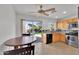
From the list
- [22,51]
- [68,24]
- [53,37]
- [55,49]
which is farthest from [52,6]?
[22,51]

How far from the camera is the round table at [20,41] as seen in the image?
166 centimetres

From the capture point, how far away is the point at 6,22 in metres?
1.70

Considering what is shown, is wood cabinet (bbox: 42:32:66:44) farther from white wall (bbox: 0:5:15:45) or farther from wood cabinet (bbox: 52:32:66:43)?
white wall (bbox: 0:5:15:45)

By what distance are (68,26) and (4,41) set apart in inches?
36.6

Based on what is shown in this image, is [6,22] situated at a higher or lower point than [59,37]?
higher

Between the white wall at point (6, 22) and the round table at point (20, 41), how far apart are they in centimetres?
6

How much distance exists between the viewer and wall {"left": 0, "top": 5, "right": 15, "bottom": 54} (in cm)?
168

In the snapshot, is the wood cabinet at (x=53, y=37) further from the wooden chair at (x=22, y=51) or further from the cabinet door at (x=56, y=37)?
the wooden chair at (x=22, y=51)

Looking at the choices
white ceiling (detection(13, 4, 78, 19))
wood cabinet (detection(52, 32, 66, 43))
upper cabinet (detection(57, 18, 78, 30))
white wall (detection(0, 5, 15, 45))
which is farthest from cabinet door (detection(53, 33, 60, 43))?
white wall (detection(0, 5, 15, 45))

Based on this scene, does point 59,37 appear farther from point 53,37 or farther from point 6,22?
point 6,22

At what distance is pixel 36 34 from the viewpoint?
1771 mm
